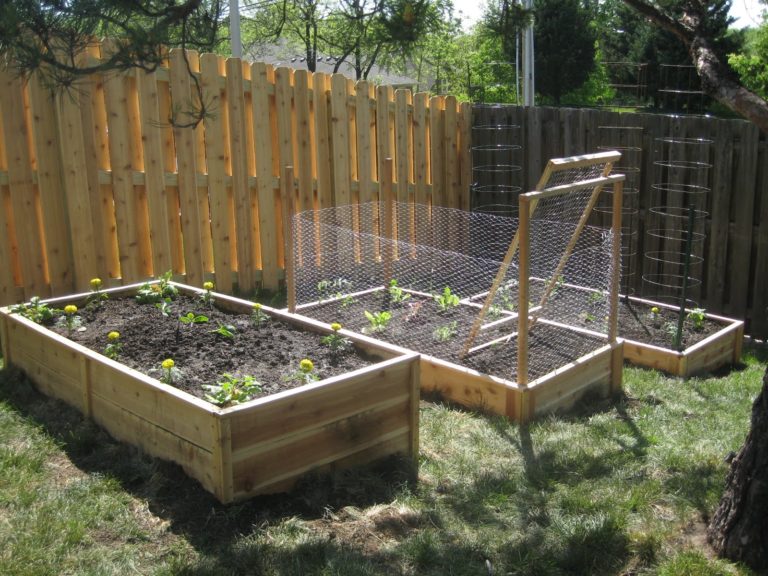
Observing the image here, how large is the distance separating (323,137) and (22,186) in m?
2.93

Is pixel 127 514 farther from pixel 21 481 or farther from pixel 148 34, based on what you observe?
pixel 148 34

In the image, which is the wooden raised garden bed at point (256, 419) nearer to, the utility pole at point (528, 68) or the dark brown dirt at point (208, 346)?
the dark brown dirt at point (208, 346)

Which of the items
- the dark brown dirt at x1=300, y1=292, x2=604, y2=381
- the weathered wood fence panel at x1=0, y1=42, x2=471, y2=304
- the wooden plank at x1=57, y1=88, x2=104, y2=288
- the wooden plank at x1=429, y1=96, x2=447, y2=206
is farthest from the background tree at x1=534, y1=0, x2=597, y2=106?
the wooden plank at x1=57, y1=88, x2=104, y2=288

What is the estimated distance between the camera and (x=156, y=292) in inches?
226

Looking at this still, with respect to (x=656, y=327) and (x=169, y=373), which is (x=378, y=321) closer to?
(x=169, y=373)

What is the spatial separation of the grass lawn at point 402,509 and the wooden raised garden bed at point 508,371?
231mm

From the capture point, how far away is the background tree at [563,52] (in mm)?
24938

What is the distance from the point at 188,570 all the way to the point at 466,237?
6.37m

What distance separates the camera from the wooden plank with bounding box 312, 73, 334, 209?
777cm

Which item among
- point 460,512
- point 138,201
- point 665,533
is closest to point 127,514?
point 460,512

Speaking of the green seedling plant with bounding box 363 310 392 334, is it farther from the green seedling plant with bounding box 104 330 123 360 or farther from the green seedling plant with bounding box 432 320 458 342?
the green seedling plant with bounding box 104 330 123 360

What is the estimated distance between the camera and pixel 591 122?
814cm

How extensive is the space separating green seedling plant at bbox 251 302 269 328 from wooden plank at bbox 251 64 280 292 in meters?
2.28

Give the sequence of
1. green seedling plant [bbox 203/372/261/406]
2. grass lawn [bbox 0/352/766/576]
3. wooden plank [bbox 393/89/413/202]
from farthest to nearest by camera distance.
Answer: wooden plank [bbox 393/89/413/202] < green seedling plant [bbox 203/372/261/406] < grass lawn [bbox 0/352/766/576]
